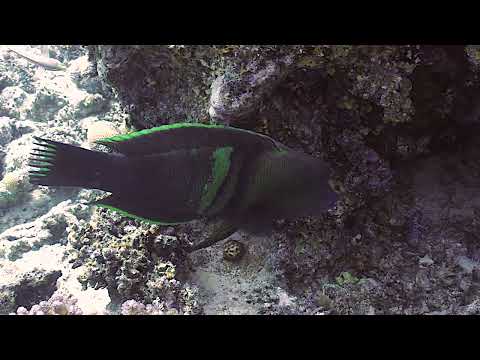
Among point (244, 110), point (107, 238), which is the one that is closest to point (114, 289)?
point (107, 238)

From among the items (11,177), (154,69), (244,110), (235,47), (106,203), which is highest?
(235,47)

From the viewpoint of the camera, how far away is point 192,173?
6.93 ft

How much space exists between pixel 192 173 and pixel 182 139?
205 millimetres

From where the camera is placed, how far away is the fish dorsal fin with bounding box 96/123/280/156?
1980 millimetres

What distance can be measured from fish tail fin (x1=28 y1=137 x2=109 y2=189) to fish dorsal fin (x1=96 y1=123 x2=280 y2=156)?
108 millimetres

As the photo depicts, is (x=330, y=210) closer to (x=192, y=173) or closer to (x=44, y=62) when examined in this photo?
(x=192, y=173)

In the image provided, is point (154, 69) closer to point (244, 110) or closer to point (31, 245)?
point (244, 110)

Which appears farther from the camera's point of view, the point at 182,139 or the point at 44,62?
the point at 44,62

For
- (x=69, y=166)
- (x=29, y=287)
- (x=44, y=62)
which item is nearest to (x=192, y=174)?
(x=69, y=166)

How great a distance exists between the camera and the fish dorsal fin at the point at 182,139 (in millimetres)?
1980

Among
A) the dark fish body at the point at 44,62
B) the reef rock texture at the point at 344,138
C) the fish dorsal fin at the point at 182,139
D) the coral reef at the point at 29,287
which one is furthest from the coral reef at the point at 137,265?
the dark fish body at the point at 44,62
